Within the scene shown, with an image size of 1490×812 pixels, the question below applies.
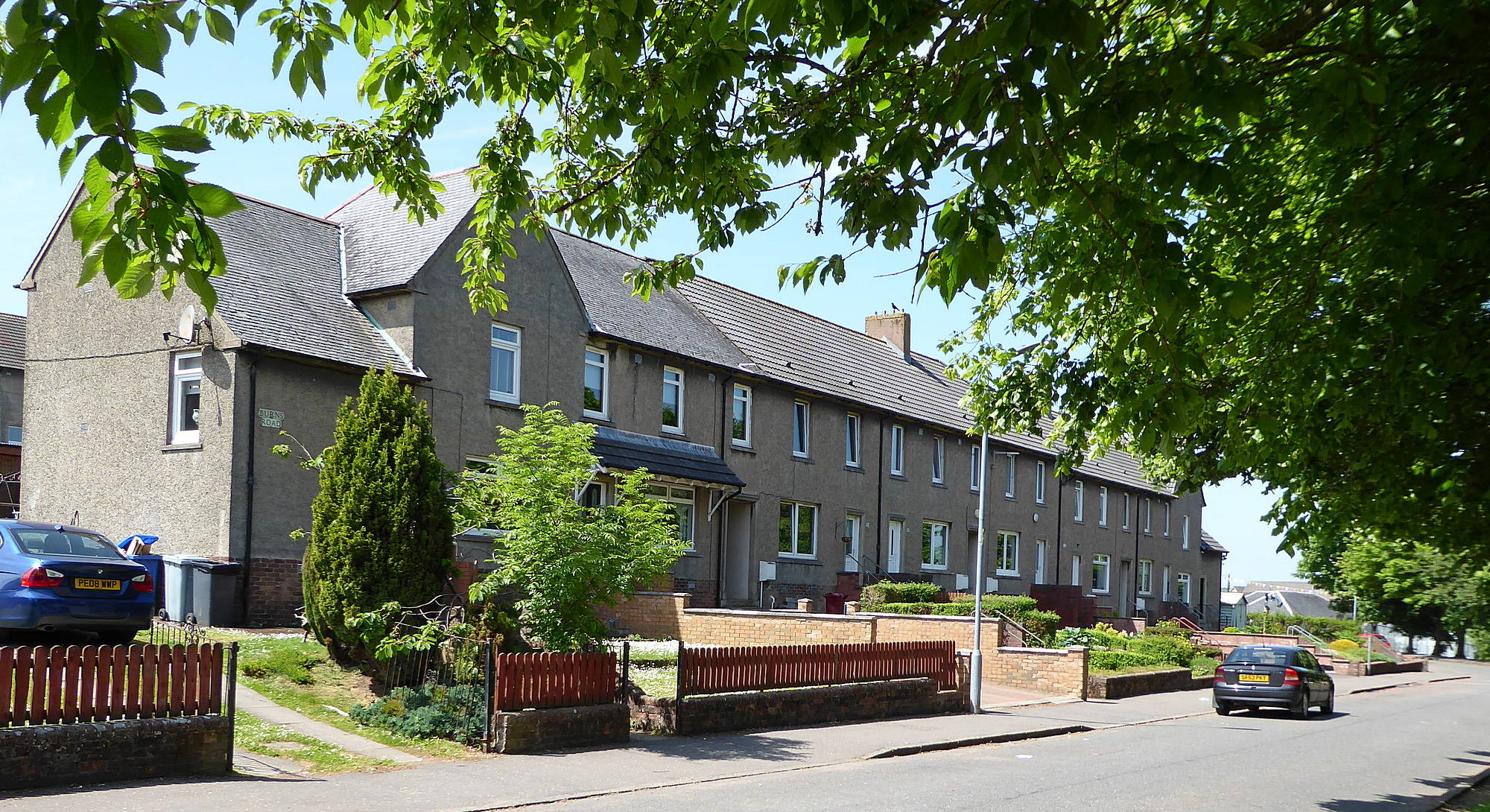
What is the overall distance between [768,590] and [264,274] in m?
14.7

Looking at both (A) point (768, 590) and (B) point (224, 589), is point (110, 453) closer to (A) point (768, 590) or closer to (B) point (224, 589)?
(B) point (224, 589)

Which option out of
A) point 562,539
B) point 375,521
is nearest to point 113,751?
point 562,539

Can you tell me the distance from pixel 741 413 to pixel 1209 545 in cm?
4144

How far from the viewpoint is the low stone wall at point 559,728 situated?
1298cm

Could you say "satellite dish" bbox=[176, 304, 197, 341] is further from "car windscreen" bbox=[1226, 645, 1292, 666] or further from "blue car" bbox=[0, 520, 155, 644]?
"car windscreen" bbox=[1226, 645, 1292, 666]

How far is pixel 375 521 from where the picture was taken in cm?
1534

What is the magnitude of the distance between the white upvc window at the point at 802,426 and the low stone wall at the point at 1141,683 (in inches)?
418

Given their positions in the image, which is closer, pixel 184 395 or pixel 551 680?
pixel 551 680

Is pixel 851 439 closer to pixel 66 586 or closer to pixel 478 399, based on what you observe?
pixel 478 399

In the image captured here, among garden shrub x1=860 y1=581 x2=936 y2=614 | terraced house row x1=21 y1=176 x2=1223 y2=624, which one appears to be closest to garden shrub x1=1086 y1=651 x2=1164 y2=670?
garden shrub x1=860 y1=581 x2=936 y2=614

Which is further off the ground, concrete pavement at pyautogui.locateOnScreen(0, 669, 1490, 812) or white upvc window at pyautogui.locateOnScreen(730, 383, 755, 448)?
white upvc window at pyautogui.locateOnScreen(730, 383, 755, 448)

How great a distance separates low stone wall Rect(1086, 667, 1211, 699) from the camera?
24812mm

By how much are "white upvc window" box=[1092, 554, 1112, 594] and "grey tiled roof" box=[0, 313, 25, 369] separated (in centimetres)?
3884

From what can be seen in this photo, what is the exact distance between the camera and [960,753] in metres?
15.7
